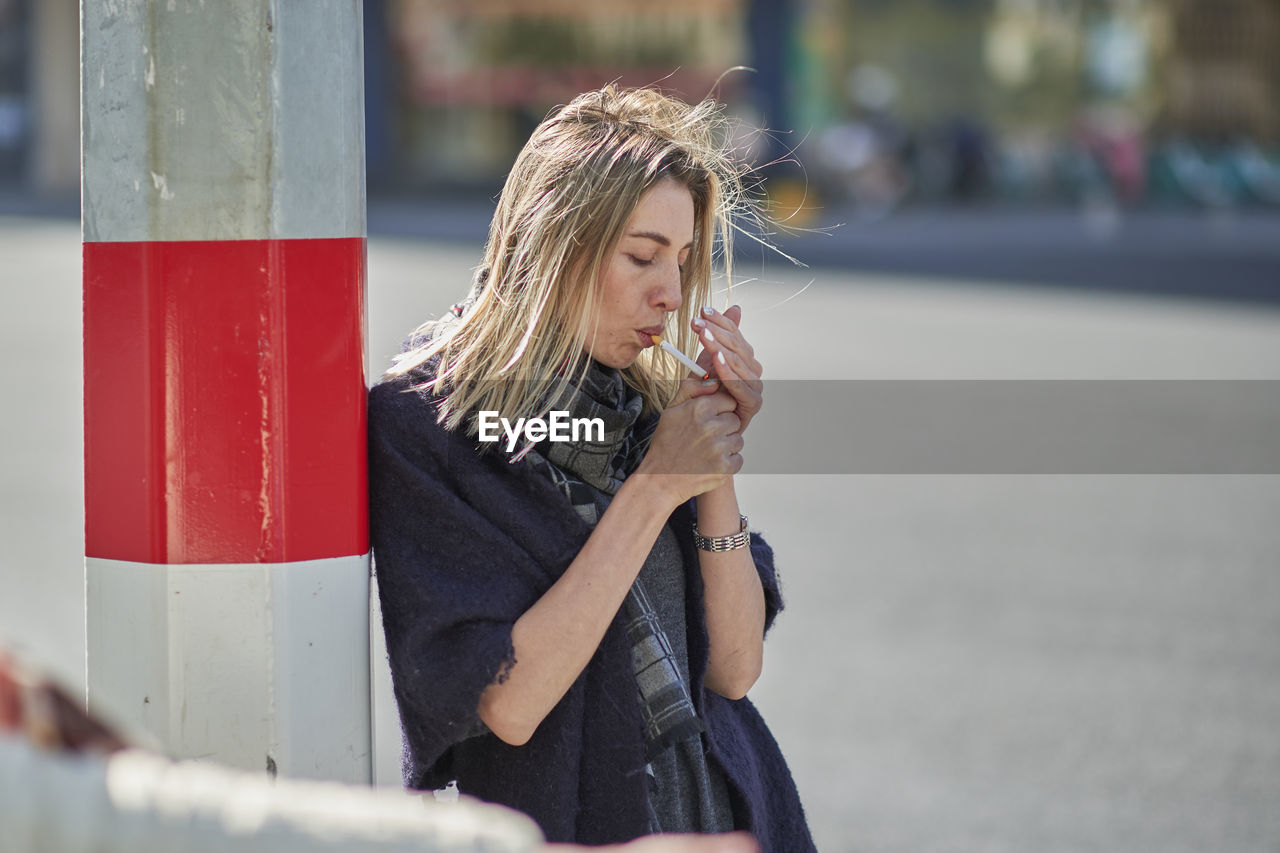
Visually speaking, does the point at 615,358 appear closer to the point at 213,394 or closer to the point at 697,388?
the point at 697,388

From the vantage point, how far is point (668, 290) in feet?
6.21

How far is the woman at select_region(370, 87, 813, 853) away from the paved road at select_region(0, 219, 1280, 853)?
5.33 ft

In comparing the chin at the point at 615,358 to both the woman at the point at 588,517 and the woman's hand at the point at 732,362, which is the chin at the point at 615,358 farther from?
the woman's hand at the point at 732,362

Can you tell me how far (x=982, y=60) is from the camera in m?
29.5

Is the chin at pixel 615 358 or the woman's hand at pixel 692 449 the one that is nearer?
the woman's hand at pixel 692 449

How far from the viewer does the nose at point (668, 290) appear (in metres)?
1.89

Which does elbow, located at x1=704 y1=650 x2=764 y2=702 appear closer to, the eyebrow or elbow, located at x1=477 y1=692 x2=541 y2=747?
elbow, located at x1=477 y1=692 x2=541 y2=747

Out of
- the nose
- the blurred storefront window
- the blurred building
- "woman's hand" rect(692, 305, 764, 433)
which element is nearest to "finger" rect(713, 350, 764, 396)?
"woman's hand" rect(692, 305, 764, 433)

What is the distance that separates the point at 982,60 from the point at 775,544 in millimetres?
25632

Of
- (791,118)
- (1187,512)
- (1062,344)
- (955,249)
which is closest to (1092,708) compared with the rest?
(1187,512)

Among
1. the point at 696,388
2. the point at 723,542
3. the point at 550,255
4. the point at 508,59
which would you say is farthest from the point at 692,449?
the point at 508,59

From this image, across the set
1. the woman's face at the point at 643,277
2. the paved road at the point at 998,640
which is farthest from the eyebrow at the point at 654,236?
the paved road at the point at 998,640

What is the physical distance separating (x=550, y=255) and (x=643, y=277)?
12cm

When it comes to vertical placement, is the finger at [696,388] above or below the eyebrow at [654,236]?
below
